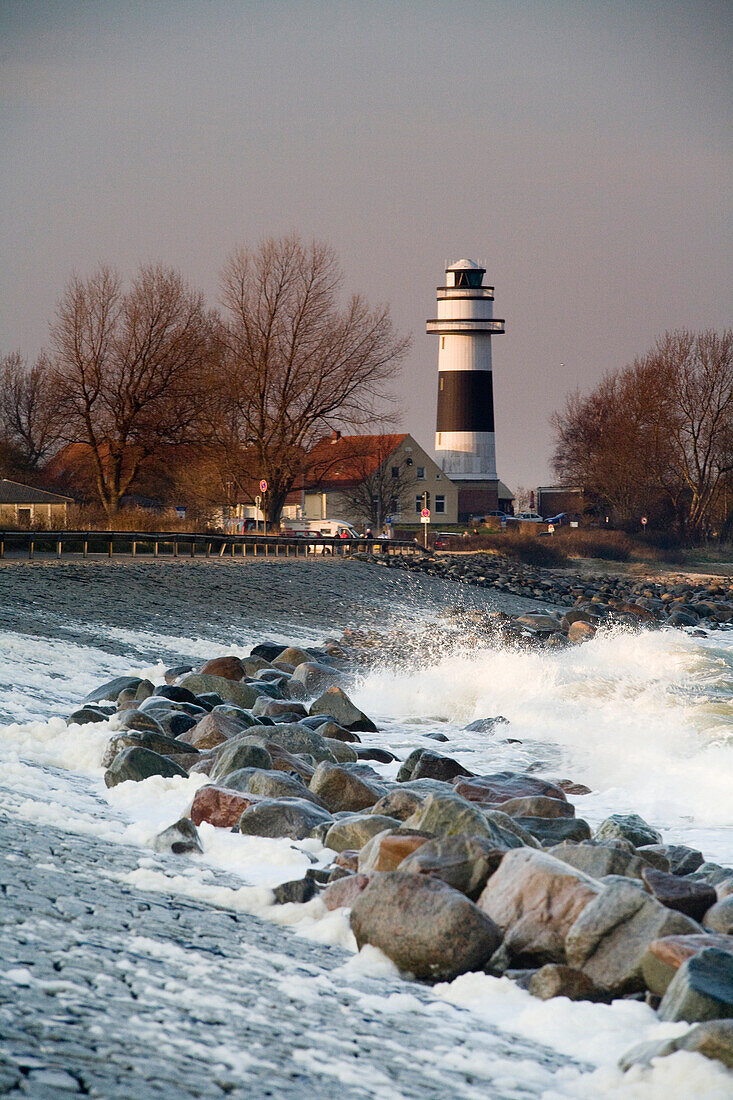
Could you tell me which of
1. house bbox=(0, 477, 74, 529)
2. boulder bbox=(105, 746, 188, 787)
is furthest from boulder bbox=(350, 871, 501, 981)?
house bbox=(0, 477, 74, 529)

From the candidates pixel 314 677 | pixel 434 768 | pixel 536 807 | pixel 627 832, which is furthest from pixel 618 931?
pixel 314 677

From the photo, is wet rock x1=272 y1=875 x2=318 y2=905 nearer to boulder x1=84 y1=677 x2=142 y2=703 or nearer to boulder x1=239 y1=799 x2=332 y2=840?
boulder x1=239 y1=799 x2=332 y2=840

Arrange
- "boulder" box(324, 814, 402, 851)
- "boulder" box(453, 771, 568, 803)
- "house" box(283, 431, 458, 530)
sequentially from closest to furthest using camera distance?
"boulder" box(324, 814, 402, 851), "boulder" box(453, 771, 568, 803), "house" box(283, 431, 458, 530)

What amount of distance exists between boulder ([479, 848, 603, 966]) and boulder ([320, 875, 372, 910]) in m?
0.57

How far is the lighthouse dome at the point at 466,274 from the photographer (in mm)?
73375

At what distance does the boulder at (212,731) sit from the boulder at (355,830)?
331 cm

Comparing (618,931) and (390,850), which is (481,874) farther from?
(618,931)

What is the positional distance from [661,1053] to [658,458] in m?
62.8

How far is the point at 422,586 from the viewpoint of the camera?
121 ft

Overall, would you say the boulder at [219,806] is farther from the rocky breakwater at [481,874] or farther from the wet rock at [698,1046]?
the wet rock at [698,1046]

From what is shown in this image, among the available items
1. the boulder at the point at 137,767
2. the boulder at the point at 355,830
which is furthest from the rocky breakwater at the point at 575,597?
the boulder at the point at 355,830

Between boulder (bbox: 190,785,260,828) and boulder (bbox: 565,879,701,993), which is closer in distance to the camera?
boulder (bbox: 565,879,701,993)

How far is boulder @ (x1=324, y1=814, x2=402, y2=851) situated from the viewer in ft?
22.8

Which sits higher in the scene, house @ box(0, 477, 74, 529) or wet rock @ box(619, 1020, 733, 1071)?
house @ box(0, 477, 74, 529)
